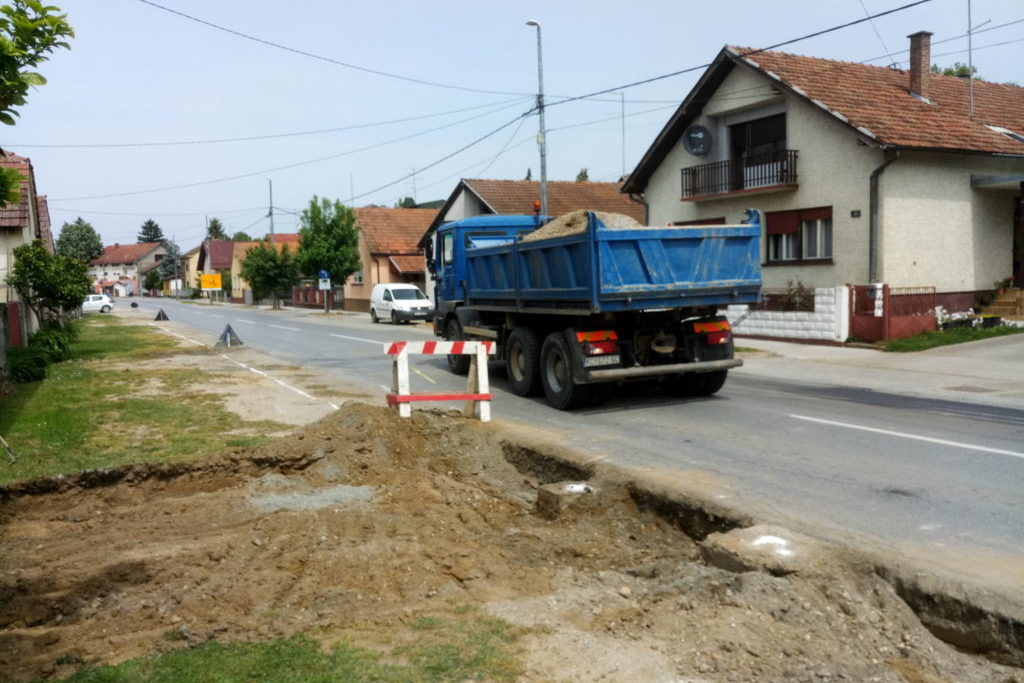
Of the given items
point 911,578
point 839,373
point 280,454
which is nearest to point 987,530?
point 911,578

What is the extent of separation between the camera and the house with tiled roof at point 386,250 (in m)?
51.4

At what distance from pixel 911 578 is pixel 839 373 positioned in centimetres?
1210

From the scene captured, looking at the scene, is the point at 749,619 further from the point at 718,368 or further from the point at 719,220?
the point at 719,220

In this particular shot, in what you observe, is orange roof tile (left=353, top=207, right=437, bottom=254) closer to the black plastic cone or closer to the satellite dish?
the satellite dish

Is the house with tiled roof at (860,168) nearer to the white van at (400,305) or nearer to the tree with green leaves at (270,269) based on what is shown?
the white van at (400,305)

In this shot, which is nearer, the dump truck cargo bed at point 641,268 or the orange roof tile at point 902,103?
the dump truck cargo bed at point 641,268

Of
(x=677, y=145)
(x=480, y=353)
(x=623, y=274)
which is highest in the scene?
(x=677, y=145)

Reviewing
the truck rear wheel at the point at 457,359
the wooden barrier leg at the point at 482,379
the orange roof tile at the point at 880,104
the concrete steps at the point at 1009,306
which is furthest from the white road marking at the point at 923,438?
the concrete steps at the point at 1009,306

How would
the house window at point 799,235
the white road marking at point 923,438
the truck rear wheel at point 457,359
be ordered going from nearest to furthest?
the white road marking at point 923,438
the truck rear wheel at point 457,359
the house window at point 799,235

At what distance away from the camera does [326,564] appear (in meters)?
5.65

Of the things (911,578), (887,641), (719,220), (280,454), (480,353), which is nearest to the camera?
(887,641)

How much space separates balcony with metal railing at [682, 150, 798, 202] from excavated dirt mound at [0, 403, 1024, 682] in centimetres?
1855

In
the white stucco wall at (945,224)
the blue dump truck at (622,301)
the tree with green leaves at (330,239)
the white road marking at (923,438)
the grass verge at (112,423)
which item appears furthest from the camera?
the tree with green leaves at (330,239)

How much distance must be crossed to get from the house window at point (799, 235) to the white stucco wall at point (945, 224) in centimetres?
188
